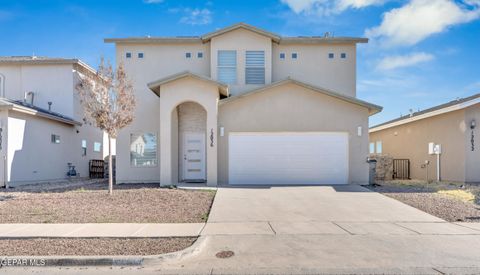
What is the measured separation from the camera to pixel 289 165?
14023mm

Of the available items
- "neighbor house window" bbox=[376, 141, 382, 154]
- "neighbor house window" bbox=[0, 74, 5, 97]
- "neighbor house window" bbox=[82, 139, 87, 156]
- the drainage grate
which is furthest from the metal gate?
"neighbor house window" bbox=[0, 74, 5, 97]

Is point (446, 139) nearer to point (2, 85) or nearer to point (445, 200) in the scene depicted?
point (445, 200)

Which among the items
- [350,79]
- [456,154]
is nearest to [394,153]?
[456,154]

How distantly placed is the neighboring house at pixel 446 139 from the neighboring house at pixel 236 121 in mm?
5166

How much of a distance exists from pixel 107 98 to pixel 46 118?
7.78 metres

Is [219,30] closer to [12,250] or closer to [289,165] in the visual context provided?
[289,165]

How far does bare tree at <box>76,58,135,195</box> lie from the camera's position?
36.0 feet

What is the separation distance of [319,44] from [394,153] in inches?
407

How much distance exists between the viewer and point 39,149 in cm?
1606

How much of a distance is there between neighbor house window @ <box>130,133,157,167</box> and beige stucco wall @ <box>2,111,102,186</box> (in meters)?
4.96

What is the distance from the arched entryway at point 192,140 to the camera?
15.0 m

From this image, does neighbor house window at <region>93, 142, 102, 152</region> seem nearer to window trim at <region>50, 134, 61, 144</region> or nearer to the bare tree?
window trim at <region>50, 134, 61, 144</region>

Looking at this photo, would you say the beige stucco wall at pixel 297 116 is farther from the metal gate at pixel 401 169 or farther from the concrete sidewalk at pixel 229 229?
the metal gate at pixel 401 169

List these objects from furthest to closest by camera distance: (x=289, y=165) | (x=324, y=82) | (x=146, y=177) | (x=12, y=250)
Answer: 1. (x=324, y=82)
2. (x=146, y=177)
3. (x=289, y=165)
4. (x=12, y=250)
